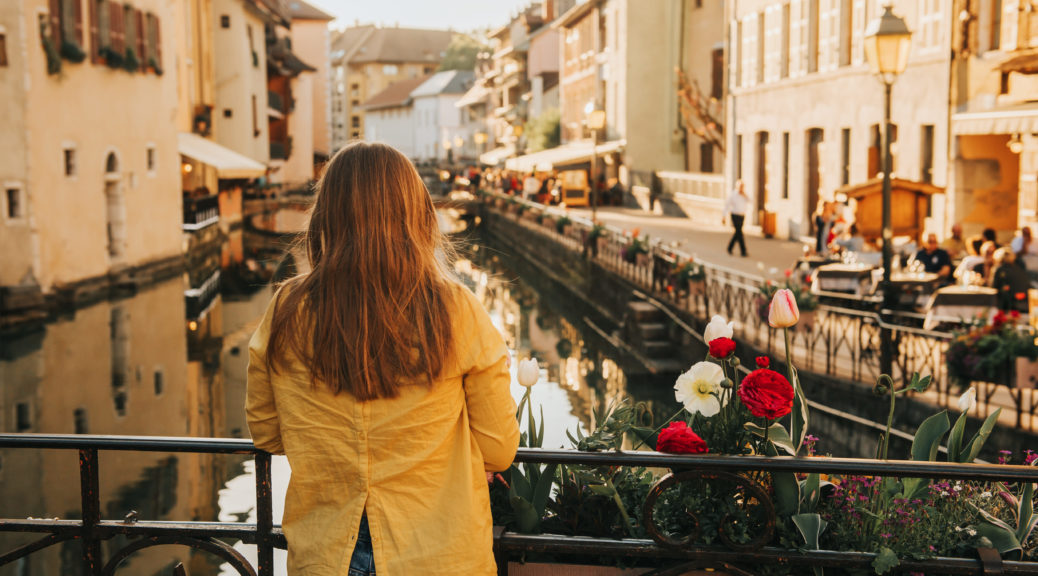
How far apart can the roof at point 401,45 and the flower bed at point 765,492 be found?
120 meters

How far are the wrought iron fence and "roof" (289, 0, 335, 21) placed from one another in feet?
161

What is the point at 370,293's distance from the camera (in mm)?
2117

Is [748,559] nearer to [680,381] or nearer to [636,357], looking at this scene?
[680,381]

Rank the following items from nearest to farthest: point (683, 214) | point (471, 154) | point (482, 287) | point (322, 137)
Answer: point (482, 287), point (683, 214), point (322, 137), point (471, 154)

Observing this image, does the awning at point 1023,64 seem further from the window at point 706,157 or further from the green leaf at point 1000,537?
the window at point 706,157

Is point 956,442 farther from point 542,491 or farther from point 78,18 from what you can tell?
point 78,18

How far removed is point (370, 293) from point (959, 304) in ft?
32.3

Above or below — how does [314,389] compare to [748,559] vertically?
above

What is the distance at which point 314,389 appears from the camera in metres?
2.17

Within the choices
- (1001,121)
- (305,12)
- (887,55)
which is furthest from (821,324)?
(305,12)

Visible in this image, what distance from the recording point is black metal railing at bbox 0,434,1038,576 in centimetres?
248

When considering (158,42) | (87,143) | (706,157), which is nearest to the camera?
(87,143)

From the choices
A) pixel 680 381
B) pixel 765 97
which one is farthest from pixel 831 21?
pixel 680 381

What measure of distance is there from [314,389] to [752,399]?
0.95m
